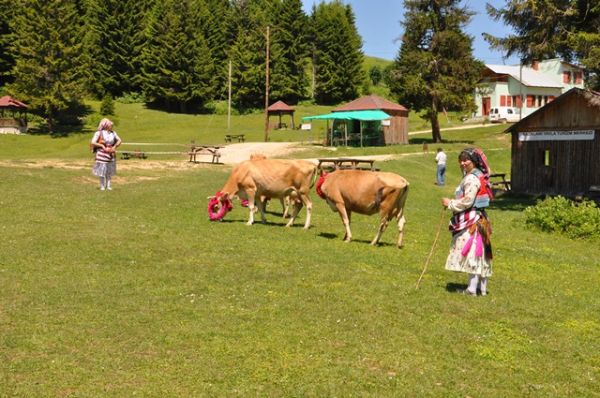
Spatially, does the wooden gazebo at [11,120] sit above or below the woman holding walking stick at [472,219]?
above

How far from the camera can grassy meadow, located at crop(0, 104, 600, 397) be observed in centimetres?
638

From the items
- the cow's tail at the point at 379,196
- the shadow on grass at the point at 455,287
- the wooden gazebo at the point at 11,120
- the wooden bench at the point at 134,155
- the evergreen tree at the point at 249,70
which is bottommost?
the shadow on grass at the point at 455,287

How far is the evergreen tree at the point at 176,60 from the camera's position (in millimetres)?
79875

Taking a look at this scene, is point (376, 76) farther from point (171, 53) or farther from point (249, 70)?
point (171, 53)

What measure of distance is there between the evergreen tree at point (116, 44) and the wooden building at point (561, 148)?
64.9m

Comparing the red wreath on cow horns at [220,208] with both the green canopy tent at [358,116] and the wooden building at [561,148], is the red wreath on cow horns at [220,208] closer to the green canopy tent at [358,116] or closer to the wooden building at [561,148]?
the wooden building at [561,148]

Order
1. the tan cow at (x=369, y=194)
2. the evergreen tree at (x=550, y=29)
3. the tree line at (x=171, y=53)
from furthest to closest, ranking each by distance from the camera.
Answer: the tree line at (x=171, y=53) < the evergreen tree at (x=550, y=29) < the tan cow at (x=369, y=194)

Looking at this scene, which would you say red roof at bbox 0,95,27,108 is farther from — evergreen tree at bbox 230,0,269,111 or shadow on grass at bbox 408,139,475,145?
shadow on grass at bbox 408,139,475,145

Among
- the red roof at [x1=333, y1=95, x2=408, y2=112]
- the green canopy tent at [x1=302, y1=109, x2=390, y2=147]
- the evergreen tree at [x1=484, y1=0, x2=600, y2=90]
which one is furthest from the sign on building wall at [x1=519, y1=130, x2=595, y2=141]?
the red roof at [x1=333, y1=95, x2=408, y2=112]

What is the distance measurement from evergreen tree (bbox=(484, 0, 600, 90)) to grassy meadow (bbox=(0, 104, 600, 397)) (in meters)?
12.3

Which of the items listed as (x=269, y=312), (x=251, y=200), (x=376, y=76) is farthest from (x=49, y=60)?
(x=376, y=76)

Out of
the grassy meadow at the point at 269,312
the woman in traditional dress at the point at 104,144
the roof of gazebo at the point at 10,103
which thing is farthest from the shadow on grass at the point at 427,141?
the woman in traditional dress at the point at 104,144

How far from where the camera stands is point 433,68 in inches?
2192

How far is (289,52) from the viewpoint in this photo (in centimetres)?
9762
